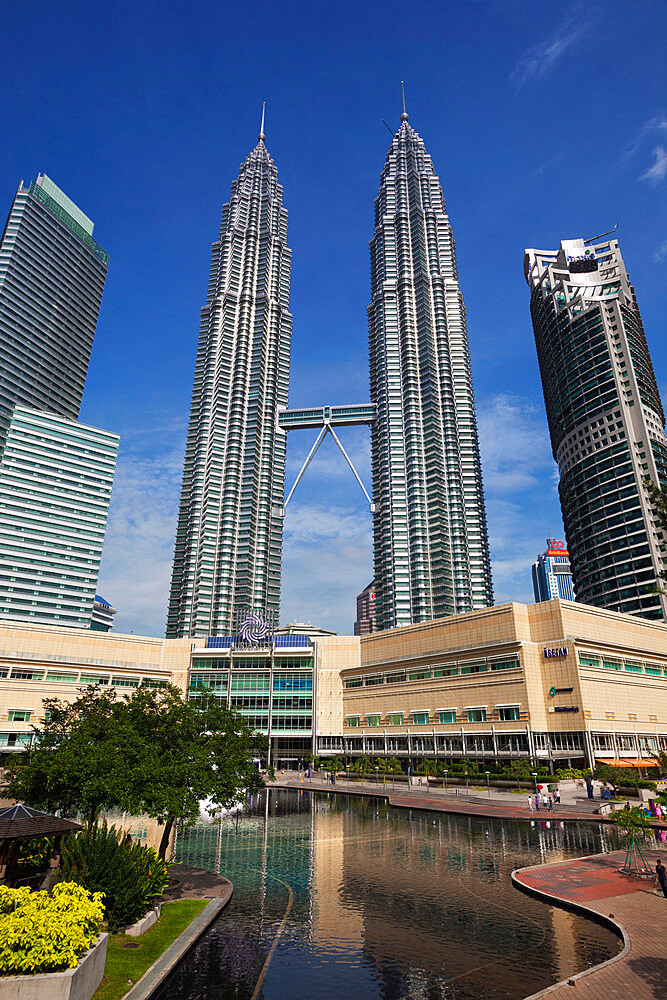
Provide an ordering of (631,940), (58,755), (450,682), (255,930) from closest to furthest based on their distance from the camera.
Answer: (631,940) → (255,930) → (58,755) → (450,682)

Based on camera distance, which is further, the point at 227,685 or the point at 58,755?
the point at 227,685

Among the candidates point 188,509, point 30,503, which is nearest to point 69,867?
point 188,509

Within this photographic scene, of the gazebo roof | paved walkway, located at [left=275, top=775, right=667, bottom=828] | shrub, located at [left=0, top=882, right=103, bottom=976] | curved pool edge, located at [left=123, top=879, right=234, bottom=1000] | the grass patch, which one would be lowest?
curved pool edge, located at [left=123, top=879, right=234, bottom=1000]

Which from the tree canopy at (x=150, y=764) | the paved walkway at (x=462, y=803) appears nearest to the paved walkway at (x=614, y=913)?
the tree canopy at (x=150, y=764)

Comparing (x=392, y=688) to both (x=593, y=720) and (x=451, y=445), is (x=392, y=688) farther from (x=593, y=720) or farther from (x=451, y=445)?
(x=451, y=445)

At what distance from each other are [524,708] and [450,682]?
616 inches

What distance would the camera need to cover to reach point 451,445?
7362 inches

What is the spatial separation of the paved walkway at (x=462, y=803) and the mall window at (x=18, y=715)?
5272cm

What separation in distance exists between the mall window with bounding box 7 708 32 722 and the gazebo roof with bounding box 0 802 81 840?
9794cm

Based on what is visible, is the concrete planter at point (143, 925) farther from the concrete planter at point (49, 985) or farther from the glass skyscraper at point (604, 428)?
the glass skyscraper at point (604, 428)

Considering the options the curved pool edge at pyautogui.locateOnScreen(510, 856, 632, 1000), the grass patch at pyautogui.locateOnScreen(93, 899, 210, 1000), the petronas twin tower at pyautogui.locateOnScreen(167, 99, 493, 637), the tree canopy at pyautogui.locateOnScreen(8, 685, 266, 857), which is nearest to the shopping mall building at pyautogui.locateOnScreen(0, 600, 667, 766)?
the tree canopy at pyautogui.locateOnScreen(8, 685, 266, 857)

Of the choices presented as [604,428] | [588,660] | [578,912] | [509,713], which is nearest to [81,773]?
[578,912]

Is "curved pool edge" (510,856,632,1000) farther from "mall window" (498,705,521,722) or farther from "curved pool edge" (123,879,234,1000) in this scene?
"mall window" (498,705,521,722)

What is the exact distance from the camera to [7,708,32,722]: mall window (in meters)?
106
